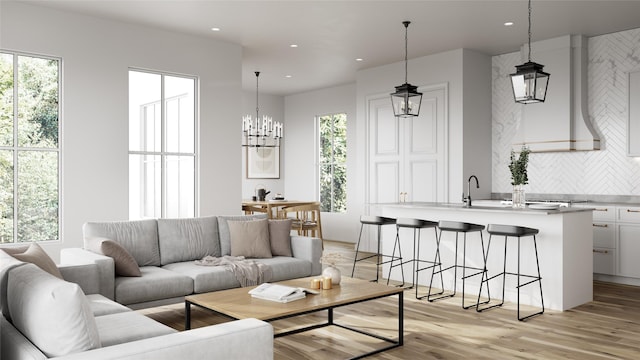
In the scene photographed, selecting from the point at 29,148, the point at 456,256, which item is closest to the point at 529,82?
the point at 456,256

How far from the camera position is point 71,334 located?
200 centimetres

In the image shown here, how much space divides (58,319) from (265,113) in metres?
9.45

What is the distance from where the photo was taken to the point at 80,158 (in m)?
5.76

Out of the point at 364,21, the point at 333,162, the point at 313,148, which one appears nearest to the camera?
the point at 364,21

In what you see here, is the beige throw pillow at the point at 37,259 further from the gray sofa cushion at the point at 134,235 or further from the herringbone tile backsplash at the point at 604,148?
the herringbone tile backsplash at the point at 604,148

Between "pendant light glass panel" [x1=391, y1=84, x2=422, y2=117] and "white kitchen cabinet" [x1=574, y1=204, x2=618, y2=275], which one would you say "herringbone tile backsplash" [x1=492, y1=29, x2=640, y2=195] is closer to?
"white kitchen cabinet" [x1=574, y1=204, x2=618, y2=275]

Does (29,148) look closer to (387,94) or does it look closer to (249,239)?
(249,239)

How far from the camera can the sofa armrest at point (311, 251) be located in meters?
5.27

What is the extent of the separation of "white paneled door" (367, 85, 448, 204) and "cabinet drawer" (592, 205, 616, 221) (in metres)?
1.96

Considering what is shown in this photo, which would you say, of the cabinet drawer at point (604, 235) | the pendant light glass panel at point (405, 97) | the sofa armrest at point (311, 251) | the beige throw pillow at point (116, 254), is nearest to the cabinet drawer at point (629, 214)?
the cabinet drawer at point (604, 235)

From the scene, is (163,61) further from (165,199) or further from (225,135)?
(165,199)

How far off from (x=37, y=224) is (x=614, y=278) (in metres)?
6.40

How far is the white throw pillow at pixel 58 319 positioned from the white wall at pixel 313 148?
7645mm

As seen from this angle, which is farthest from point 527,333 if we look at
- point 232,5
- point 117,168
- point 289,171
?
point 289,171
